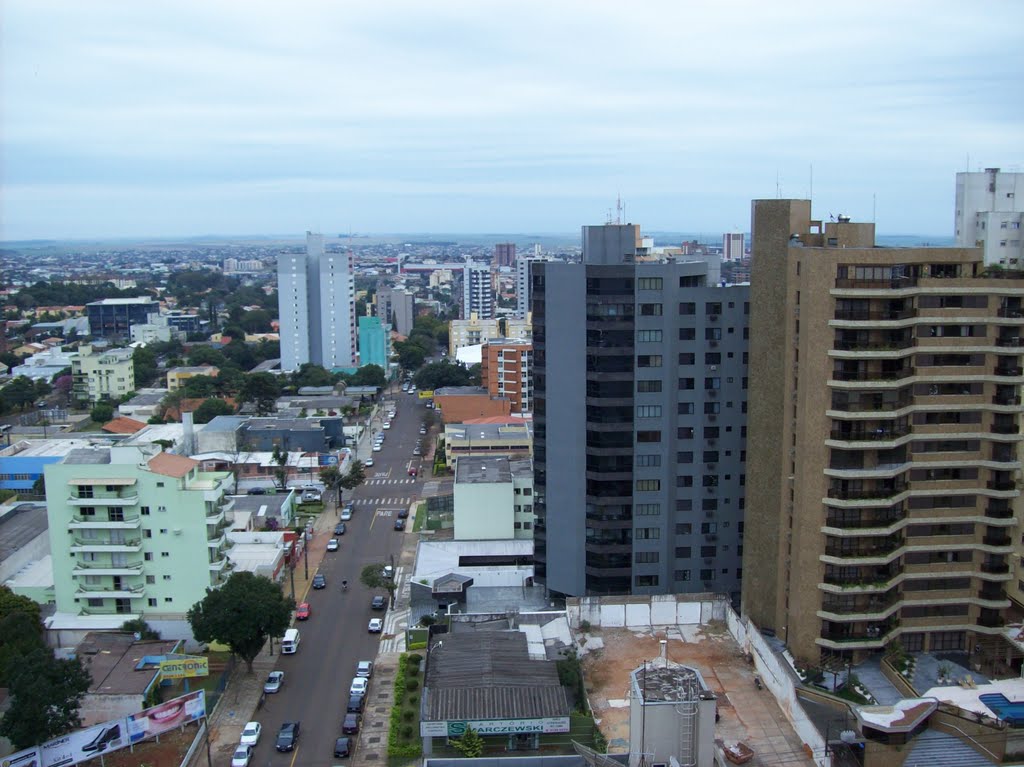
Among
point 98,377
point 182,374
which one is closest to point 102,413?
point 98,377

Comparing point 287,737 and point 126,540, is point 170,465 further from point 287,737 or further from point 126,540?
point 287,737

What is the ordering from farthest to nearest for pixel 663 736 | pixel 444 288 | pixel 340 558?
pixel 444 288, pixel 340 558, pixel 663 736

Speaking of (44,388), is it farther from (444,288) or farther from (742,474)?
(444,288)

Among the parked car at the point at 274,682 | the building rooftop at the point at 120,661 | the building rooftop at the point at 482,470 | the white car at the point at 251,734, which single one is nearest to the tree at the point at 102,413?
the building rooftop at the point at 482,470

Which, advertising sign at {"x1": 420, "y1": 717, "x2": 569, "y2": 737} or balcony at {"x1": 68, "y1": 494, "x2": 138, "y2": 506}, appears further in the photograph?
balcony at {"x1": 68, "y1": 494, "x2": 138, "y2": 506}

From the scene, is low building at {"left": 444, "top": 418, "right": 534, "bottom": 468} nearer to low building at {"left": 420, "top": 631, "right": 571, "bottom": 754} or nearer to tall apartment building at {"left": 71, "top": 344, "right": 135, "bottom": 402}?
low building at {"left": 420, "top": 631, "right": 571, "bottom": 754}

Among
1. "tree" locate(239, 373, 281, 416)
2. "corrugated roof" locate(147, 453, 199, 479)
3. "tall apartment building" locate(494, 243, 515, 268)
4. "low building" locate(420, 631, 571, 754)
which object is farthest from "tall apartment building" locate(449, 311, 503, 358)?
"tall apartment building" locate(494, 243, 515, 268)

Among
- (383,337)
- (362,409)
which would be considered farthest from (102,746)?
(383,337)
